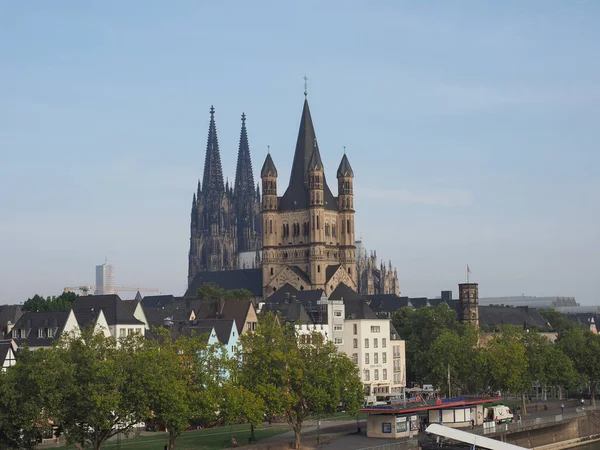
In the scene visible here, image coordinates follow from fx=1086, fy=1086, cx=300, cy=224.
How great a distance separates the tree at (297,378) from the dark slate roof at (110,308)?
60.9 ft

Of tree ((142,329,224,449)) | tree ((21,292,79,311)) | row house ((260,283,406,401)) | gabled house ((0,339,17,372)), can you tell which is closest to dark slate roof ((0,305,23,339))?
tree ((21,292,79,311))

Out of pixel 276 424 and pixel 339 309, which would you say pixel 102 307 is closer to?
pixel 276 424

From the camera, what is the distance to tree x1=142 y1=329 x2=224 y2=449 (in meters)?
79.6

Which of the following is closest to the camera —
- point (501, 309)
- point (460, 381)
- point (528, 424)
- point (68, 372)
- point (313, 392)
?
point (68, 372)

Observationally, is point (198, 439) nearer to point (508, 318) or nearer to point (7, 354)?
point (7, 354)

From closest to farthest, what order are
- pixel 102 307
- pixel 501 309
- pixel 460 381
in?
1. pixel 102 307
2. pixel 460 381
3. pixel 501 309

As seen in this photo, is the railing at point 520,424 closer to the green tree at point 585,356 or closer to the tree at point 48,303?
the green tree at point 585,356

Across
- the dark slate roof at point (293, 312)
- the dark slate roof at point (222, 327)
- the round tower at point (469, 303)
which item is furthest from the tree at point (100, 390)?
the round tower at point (469, 303)

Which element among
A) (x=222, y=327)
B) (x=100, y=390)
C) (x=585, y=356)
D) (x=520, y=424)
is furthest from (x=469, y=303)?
(x=100, y=390)

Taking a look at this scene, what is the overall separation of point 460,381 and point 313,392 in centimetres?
4531

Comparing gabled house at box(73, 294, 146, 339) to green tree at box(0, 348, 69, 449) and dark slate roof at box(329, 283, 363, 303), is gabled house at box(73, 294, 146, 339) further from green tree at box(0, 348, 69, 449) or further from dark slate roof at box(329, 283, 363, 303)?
dark slate roof at box(329, 283, 363, 303)

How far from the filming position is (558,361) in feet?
438

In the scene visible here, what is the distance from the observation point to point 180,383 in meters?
82.9

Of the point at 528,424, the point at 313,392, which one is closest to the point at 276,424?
the point at 313,392
